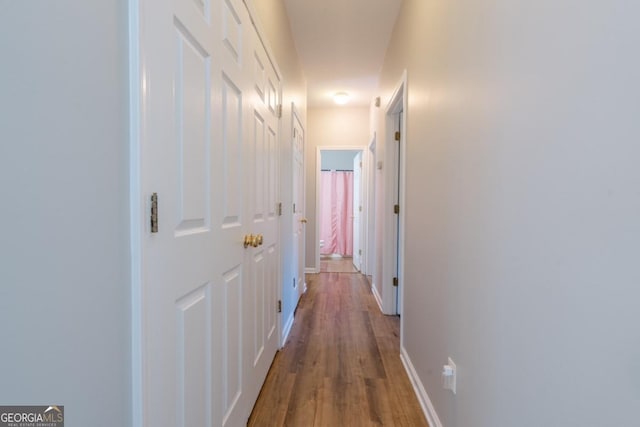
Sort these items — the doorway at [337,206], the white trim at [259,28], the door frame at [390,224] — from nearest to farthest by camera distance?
the white trim at [259,28]
the door frame at [390,224]
the doorway at [337,206]

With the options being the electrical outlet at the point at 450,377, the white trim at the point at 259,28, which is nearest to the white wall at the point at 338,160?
the white trim at the point at 259,28

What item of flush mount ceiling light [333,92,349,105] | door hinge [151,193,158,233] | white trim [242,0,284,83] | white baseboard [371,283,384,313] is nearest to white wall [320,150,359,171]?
flush mount ceiling light [333,92,349,105]

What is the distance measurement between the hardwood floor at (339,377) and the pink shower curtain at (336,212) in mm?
3658

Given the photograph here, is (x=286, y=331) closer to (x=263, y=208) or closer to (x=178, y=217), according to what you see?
(x=263, y=208)

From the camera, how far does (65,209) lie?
50 centimetres

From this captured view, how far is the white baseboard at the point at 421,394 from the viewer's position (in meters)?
1.48

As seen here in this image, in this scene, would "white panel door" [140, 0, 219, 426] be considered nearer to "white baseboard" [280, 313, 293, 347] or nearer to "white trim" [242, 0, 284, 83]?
"white trim" [242, 0, 284, 83]

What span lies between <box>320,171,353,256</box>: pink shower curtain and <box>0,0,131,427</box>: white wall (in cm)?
618

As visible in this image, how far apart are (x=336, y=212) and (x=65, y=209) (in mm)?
6416

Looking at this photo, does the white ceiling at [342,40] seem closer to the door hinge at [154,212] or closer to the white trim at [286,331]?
the door hinge at [154,212]

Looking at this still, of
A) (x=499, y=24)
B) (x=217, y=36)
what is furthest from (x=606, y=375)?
(x=217, y=36)

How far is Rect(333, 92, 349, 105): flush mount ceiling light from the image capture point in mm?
4387

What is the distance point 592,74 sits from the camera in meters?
0.58

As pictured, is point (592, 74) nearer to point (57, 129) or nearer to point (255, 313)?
point (57, 129)
